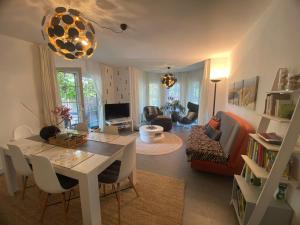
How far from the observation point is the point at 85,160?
148 cm

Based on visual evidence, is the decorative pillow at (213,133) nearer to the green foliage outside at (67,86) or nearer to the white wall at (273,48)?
the white wall at (273,48)

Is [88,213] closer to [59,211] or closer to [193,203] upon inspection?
[59,211]

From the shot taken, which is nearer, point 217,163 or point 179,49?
point 217,163

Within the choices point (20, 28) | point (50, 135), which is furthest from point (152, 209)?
point (20, 28)

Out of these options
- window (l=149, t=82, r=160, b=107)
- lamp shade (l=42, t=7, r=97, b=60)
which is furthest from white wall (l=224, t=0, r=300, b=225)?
window (l=149, t=82, r=160, b=107)

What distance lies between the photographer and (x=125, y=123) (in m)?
5.16

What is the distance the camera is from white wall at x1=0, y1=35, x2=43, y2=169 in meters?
2.56

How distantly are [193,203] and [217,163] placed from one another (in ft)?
2.50

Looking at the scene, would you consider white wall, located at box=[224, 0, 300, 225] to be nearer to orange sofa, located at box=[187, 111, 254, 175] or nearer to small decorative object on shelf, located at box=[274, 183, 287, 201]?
small decorative object on shelf, located at box=[274, 183, 287, 201]

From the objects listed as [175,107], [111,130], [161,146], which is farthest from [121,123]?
[175,107]

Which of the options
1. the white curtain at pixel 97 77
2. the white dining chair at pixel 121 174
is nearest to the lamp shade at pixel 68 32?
the white dining chair at pixel 121 174

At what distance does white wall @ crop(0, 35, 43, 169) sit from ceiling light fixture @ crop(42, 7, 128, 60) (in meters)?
1.96

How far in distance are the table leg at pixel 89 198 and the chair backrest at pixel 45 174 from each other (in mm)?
324

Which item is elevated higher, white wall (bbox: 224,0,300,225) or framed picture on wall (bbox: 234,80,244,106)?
white wall (bbox: 224,0,300,225)
